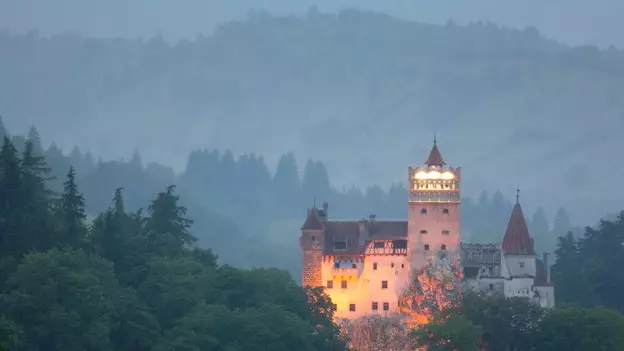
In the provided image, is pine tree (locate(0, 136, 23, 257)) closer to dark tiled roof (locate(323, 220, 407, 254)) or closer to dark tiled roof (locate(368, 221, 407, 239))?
dark tiled roof (locate(323, 220, 407, 254))

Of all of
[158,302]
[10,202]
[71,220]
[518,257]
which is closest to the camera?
[10,202]

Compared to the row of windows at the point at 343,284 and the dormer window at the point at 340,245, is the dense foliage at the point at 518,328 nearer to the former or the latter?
the row of windows at the point at 343,284

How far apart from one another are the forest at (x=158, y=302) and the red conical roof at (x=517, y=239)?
5.18 meters

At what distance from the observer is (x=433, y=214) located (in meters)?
125

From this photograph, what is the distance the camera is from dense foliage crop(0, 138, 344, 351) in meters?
83.7

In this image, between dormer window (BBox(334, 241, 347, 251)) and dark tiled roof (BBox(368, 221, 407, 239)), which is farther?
dark tiled roof (BBox(368, 221, 407, 239))

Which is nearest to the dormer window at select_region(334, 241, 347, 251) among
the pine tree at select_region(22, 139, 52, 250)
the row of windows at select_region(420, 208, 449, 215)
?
the row of windows at select_region(420, 208, 449, 215)

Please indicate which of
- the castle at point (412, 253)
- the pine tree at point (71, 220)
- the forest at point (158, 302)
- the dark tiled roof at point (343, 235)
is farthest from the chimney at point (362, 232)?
the pine tree at point (71, 220)

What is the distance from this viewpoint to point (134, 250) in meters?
102

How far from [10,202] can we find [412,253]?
4012 centimetres

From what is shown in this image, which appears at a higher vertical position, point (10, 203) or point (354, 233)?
point (354, 233)

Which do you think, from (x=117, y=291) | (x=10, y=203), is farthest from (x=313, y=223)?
(x=10, y=203)

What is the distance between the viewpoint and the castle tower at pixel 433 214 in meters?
124

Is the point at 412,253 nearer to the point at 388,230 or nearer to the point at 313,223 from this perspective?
the point at 388,230
